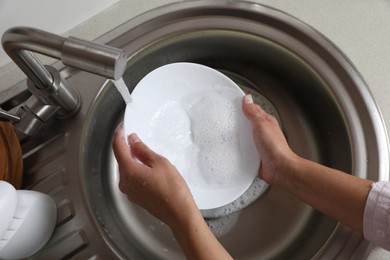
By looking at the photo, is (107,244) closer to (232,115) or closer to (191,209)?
(191,209)

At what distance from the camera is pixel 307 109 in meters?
0.80

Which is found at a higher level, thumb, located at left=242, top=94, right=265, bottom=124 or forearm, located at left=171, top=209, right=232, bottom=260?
thumb, located at left=242, top=94, right=265, bottom=124

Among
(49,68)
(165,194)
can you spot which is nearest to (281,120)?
(165,194)

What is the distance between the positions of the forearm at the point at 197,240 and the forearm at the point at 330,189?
19 centimetres

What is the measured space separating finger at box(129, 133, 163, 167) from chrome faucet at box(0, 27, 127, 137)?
13 cm

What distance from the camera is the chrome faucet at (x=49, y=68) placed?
1.39ft

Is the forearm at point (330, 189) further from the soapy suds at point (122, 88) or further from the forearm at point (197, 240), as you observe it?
the soapy suds at point (122, 88)

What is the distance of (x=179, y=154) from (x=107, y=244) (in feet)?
0.68

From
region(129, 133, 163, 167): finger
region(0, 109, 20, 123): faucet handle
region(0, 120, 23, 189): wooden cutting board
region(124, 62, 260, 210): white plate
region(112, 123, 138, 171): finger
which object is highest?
region(124, 62, 260, 210): white plate

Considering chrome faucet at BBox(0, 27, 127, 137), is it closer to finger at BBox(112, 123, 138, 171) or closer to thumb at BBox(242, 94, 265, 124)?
finger at BBox(112, 123, 138, 171)

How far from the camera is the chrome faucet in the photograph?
0.42 meters

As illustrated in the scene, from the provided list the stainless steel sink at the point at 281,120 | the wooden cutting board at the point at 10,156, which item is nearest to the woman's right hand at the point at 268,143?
the stainless steel sink at the point at 281,120

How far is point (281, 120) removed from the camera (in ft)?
2.69

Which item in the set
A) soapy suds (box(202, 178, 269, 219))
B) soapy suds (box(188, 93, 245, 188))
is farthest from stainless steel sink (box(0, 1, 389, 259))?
soapy suds (box(188, 93, 245, 188))
